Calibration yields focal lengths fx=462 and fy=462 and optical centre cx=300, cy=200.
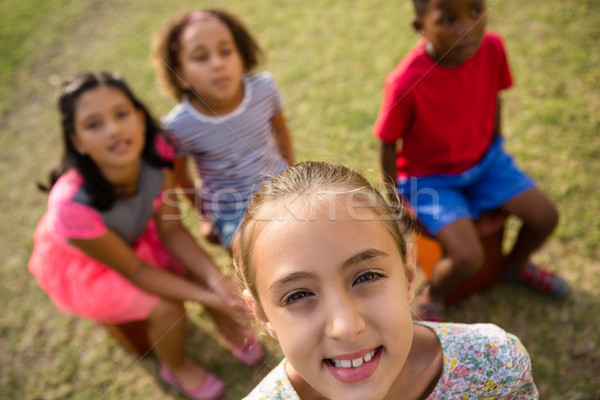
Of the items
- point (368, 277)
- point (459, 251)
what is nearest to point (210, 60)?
point (459, 251)

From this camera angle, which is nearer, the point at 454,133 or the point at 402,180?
the point at 454,133

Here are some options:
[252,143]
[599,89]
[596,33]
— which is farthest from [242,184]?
[596,33]

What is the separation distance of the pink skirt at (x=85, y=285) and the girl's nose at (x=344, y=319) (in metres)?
1.38

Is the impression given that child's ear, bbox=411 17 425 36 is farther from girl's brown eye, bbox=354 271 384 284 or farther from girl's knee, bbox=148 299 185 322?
girl's knee, bbox=148 299 185 322

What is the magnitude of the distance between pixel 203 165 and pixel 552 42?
9.84ft

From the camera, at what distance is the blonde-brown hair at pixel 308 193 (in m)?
1.14

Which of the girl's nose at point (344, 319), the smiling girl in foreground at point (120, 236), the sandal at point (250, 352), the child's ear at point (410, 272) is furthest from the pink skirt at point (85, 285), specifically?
the girl's nose at point (344, 319)

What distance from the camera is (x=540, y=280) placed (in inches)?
88.7

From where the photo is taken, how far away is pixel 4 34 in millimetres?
5836

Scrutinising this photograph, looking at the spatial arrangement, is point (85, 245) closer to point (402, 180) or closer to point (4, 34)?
point (402, 180)

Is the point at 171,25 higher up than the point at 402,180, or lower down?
higher up

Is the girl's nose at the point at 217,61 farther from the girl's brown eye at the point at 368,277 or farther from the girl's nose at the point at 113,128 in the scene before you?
the girl's brown eye at the point at 368,277

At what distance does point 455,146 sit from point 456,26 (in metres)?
0.52

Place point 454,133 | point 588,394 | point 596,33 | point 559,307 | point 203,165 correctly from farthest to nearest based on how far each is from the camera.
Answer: point 596,33, point 203,165, point 559,307, point 454,133, point 588,394
